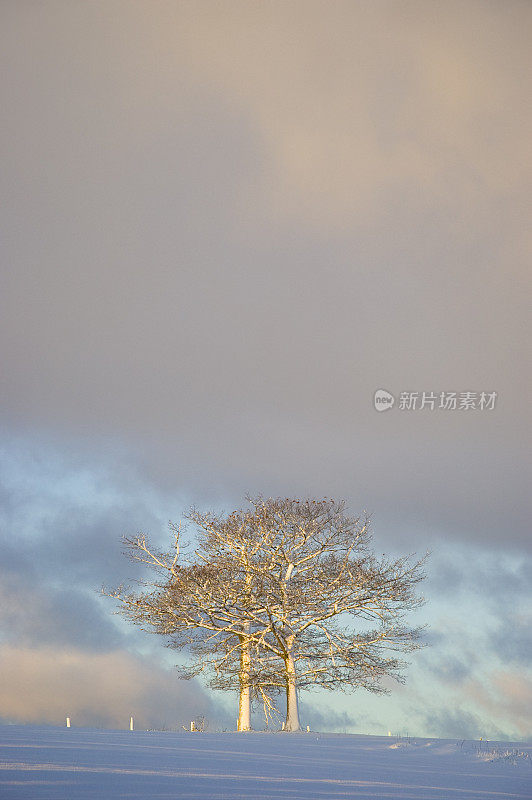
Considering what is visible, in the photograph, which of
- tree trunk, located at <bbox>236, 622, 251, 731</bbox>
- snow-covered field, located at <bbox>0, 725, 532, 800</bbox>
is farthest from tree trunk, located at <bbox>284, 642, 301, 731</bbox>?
snow-covered field, located at <bbox>0, 725, 532, 800</bbox>

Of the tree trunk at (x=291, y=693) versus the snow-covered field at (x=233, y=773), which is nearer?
the snow-covered field at (x=233, y=773)

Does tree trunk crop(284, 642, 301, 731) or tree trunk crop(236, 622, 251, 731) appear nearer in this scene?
tree trunk crop(284, 642, 301, 731)

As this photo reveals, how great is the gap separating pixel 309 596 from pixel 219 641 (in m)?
3.87

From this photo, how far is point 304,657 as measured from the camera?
27.1 m

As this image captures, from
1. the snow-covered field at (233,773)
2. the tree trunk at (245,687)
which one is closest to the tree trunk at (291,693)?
the tree trunk at (245,687)

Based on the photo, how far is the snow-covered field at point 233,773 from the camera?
19.5 ft

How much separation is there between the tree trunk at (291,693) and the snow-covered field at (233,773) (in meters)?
16.0

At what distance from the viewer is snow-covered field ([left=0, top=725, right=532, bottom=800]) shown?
594cm

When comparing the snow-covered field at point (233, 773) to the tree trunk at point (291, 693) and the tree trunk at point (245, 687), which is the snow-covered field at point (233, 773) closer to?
the tree trunk at point (291, 693)

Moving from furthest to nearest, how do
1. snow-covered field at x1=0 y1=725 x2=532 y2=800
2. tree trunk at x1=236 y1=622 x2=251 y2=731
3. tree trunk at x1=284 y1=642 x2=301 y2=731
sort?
tree trunk at x1=236 y1=622 x2=251 y2=731
tree trunk at x1=284 y1=642 x2=301 y2=731
snow-covered field at x1=0 y1=725 x2=532 y2=800

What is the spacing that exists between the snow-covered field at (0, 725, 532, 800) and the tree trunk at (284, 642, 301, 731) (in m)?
16.0

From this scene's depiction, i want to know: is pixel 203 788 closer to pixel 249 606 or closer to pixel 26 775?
pixel 26 775

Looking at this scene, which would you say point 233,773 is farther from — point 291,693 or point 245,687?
point 245,687

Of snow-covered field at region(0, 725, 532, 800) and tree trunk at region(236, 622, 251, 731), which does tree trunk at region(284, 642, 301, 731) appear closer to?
tree trunk at region(236, 622, 251, 731)
